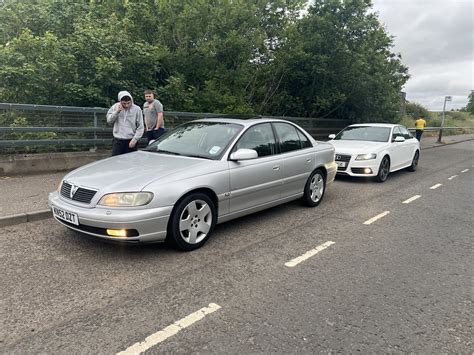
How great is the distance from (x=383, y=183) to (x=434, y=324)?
6.43 meters

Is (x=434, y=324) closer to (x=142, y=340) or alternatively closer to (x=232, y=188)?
(x=142, y=340)

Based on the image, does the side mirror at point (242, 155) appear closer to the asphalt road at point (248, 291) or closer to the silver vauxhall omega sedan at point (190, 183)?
the silver vauxhall omega sedan at point (190, 183)

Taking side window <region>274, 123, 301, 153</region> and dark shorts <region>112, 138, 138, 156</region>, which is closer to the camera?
side window <region>274, 123, 301, 153</region>

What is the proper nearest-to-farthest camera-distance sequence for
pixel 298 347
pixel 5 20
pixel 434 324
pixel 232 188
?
pixel 298 347
pixel 434 324
pixel 232 188
pixel 5 20

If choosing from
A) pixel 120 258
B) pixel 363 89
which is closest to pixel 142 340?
pixel 120 258

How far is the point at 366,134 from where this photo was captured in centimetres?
998

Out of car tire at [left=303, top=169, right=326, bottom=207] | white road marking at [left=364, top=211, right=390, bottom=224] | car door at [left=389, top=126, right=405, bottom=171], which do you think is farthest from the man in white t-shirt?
car door at [left=389, top=126, right=405, bottom=171]

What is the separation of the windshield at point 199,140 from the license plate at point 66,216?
1.56m

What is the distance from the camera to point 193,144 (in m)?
5.11

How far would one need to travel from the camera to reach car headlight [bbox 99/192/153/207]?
378 centimetres

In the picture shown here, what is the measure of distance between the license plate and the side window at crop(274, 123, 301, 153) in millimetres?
3064

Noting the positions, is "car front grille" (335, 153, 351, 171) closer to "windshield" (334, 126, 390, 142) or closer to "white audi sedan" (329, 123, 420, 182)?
"white audi sedan" (329, 123, 420, 182)

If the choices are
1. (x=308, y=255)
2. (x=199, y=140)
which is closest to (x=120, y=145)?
(x=199, y=140)

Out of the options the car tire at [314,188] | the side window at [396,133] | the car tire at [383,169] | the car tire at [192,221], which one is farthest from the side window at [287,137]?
the side window at [396,133]
